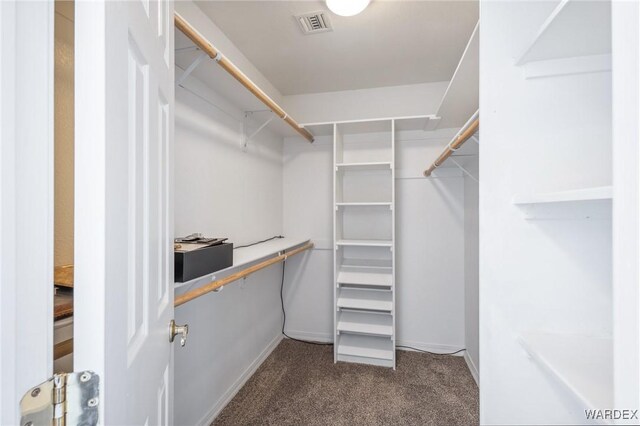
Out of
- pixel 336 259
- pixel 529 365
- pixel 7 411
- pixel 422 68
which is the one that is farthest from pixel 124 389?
pixel 422 68

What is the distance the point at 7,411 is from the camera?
32 centimetres

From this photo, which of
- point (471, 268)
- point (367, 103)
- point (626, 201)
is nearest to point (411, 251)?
point (471, 268)

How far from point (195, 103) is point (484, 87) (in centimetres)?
142

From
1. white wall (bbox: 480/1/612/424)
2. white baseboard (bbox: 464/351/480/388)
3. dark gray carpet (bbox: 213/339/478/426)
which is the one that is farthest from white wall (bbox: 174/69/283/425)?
white baseboard (bbox: 464/351/480/388)

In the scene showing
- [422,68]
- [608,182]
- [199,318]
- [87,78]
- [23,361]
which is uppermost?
[422,68]

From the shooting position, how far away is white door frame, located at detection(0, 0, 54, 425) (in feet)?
1.03

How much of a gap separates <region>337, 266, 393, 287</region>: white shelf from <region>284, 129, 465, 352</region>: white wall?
25cm

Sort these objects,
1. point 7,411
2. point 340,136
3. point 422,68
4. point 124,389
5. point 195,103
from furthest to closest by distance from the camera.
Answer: point 340,136 < point 422,68 < point 195,103 < point 124,389 < point 7,411

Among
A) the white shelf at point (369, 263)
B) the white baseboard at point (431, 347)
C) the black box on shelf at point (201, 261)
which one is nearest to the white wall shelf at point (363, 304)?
the white shelf at point (369, 263)

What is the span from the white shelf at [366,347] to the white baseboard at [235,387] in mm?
619

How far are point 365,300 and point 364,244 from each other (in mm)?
505

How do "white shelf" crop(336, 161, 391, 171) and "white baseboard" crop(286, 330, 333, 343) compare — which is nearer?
"white shelf" crop(336, 161, 391, 171)

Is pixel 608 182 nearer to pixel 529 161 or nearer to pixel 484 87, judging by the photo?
pixel 529 161

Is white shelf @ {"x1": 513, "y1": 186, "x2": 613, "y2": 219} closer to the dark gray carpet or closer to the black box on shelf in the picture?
the black box on shelf
